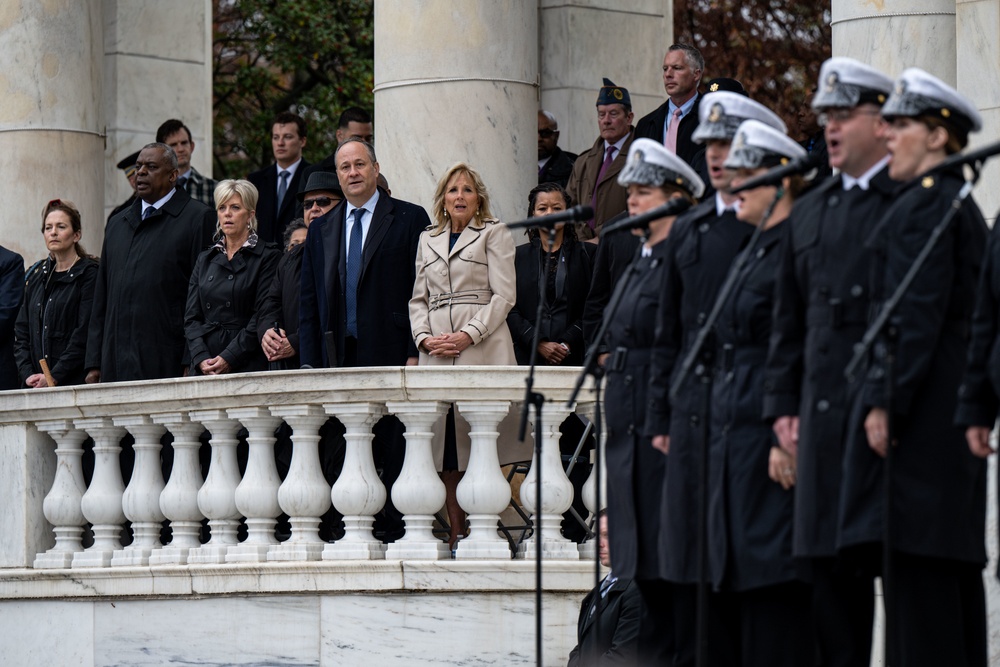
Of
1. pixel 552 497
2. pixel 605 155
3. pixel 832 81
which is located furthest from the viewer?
pixel 605 155

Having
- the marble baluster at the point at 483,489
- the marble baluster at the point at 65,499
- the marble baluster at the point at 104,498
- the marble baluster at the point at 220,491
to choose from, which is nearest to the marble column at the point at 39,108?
the marble baluster at the point at 65,499

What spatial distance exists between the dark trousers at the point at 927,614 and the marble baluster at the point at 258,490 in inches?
196

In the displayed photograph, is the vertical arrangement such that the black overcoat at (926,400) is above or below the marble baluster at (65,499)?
above

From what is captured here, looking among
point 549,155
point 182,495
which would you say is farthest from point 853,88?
point 549,155

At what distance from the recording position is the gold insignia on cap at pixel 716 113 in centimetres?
820

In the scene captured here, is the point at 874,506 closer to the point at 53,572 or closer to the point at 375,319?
the point at 375,319

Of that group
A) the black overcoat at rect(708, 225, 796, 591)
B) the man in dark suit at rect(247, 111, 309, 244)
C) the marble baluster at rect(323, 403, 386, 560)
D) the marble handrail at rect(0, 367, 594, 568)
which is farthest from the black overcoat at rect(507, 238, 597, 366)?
the black overcoat at rect(708, 225, 796, 591)

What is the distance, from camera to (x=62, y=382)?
1358 centimetres

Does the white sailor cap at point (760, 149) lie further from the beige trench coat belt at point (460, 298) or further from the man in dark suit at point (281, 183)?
the man in dark suit at point (281, 183)

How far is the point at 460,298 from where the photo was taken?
11.8 m

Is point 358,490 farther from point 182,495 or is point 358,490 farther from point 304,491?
point 182,495

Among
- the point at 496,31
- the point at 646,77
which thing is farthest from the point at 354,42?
the point at 496,31

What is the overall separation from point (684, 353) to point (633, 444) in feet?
1.66

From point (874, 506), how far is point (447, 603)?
4294 mm
